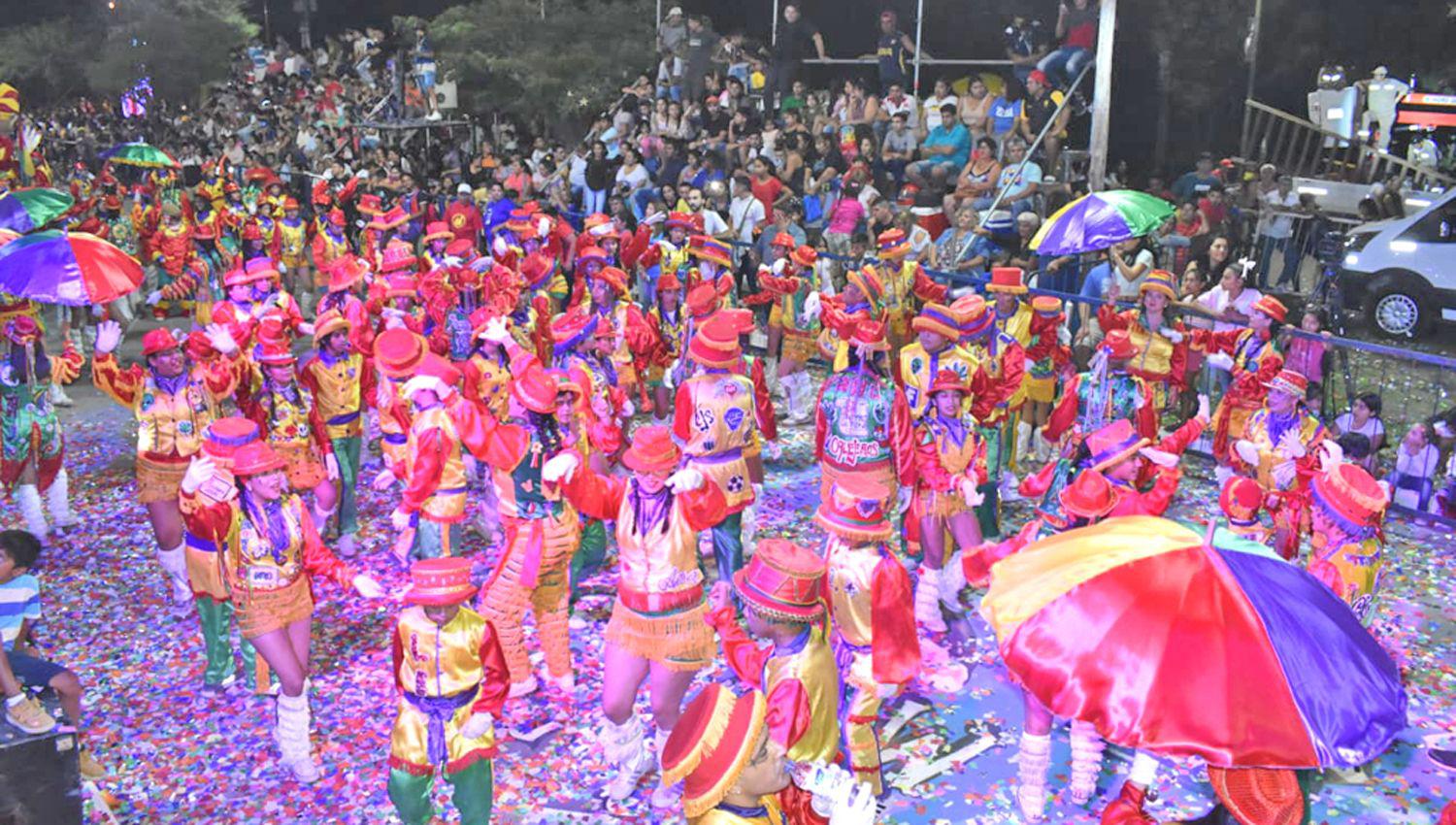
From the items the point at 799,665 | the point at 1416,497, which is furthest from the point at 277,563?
the point at 1416,497

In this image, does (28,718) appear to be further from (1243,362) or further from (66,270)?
(1243,362)

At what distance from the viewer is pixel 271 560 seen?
5746 millimetres

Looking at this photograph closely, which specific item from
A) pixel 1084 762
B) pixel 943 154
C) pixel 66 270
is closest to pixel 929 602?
pixel 1084 762

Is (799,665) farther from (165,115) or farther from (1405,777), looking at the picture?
(165,115)

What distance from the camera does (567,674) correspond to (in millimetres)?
6695

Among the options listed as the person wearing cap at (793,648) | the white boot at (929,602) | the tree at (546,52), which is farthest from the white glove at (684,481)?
the tree at (546,52)

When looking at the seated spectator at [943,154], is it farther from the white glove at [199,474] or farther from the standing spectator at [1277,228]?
the white glove at [199,474]

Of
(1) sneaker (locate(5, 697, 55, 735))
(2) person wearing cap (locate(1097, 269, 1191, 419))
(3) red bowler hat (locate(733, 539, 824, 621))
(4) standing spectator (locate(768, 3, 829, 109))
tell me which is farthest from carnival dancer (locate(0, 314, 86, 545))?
(4) standing spectator (locate(768, 3, 829, 109))

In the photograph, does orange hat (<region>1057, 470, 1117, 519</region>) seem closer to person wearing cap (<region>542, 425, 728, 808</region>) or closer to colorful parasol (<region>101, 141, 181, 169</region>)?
person wearing cap (<region>542, 425, 728, 808</region>)

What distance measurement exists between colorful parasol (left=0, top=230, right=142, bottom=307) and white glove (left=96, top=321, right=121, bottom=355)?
0.23 m

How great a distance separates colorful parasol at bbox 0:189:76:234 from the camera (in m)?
9.72

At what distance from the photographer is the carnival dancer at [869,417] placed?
7.02 meters

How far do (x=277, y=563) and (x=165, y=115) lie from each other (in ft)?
103

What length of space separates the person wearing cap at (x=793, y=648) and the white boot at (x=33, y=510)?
625 cm
